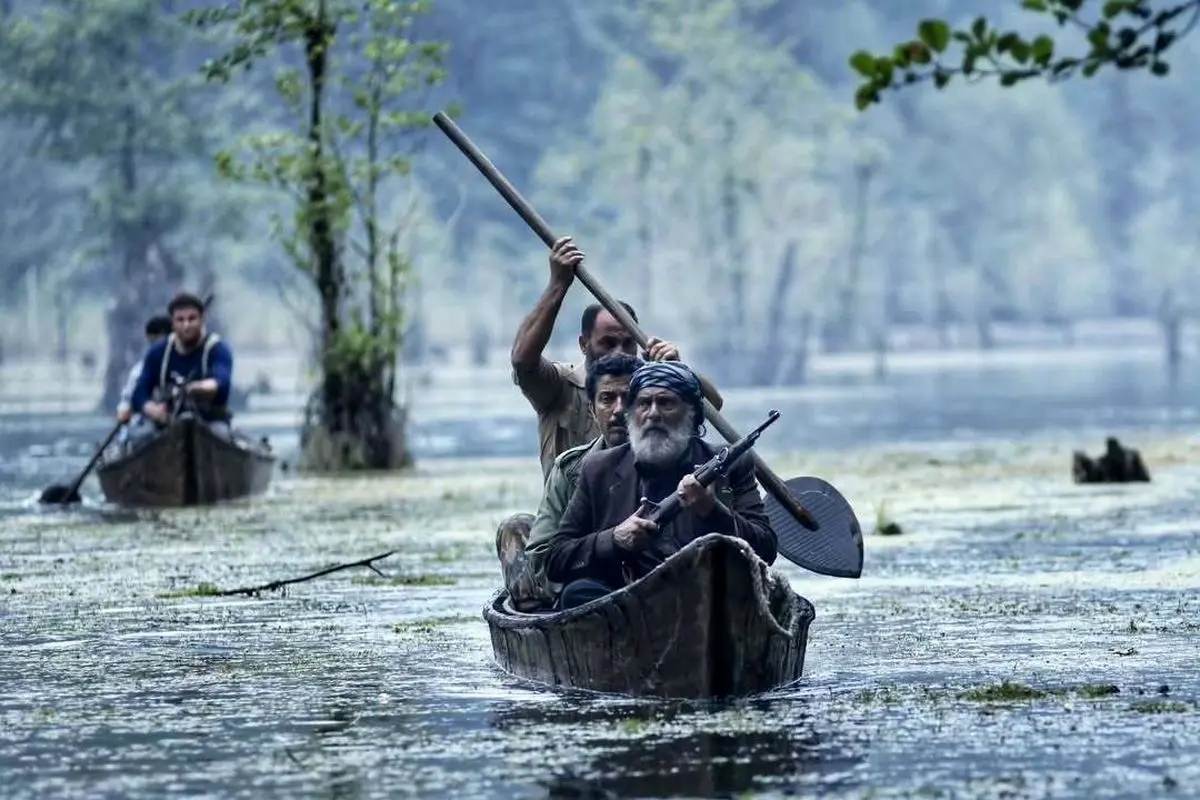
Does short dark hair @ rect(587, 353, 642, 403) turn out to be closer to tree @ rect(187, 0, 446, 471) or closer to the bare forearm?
the bare forearm

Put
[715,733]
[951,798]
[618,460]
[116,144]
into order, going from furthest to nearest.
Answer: [116,144] < [618,460] < [715,733] < [951,798]

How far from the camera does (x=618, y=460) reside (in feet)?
39.6

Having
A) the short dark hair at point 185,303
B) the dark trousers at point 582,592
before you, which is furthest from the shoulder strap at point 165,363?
the dark trousers at point 582,592

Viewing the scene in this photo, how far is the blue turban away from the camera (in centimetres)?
1181

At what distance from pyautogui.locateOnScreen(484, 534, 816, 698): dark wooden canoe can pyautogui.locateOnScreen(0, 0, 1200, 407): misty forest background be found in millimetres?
49318

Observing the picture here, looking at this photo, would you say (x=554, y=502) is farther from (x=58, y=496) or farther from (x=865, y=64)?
(x=58, y=496)

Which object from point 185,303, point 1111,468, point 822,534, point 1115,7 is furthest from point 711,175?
point 1115,7

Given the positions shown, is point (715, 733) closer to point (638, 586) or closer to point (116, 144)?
point (638, 586)

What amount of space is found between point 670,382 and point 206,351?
13723 millimetres

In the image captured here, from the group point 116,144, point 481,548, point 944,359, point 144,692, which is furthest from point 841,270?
point 144,692

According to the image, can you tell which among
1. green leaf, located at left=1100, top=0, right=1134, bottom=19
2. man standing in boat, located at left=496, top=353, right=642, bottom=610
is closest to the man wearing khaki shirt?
man standing in boat, located at left=496, top=353, right=642, bottom=610

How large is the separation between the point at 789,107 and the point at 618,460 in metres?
80.8

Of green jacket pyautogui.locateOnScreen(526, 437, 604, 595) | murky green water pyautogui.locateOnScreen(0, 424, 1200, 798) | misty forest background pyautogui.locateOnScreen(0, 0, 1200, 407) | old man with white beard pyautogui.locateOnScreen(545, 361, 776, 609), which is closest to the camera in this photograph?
murky green water pyautogui.locateOnScreen(0, 424, 1200, 798)

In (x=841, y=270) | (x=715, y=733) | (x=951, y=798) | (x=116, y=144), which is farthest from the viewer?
(x=841, y=270)
